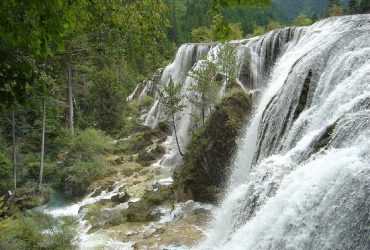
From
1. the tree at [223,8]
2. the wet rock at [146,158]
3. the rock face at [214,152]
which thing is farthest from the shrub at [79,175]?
the tree at [223,8]

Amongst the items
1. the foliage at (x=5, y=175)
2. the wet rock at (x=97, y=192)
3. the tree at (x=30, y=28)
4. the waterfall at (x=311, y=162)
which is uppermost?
the tree at (x=30, y=28)

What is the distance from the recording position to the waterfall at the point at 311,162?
20.4 feet

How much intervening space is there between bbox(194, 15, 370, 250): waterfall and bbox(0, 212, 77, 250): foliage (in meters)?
4.00

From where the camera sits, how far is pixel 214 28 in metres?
3.42

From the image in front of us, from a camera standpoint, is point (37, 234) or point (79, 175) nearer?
point (37, 234)

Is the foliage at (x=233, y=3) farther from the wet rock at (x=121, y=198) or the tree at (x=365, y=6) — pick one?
the tree at (x=365, y=6)

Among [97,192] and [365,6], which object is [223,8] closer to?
[97,192]

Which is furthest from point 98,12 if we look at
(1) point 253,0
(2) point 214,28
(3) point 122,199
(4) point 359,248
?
(3) point 122,199

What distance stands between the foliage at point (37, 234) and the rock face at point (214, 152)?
17.3 ft

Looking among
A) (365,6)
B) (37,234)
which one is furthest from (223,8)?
(365,6)

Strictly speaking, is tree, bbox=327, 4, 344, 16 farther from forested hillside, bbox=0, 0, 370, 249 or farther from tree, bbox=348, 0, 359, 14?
forested hillside, bbox=0, 0, 370, 249

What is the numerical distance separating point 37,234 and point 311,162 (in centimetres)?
814

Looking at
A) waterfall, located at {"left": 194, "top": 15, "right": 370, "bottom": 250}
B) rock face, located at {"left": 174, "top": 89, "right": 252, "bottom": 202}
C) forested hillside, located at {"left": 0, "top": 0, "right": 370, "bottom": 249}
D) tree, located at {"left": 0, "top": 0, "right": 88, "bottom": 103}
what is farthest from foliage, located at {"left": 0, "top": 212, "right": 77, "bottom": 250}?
tree, located at {"left": 0, "top": 0, "right": 88, "bottom": 103}

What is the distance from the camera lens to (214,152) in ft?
52.7
